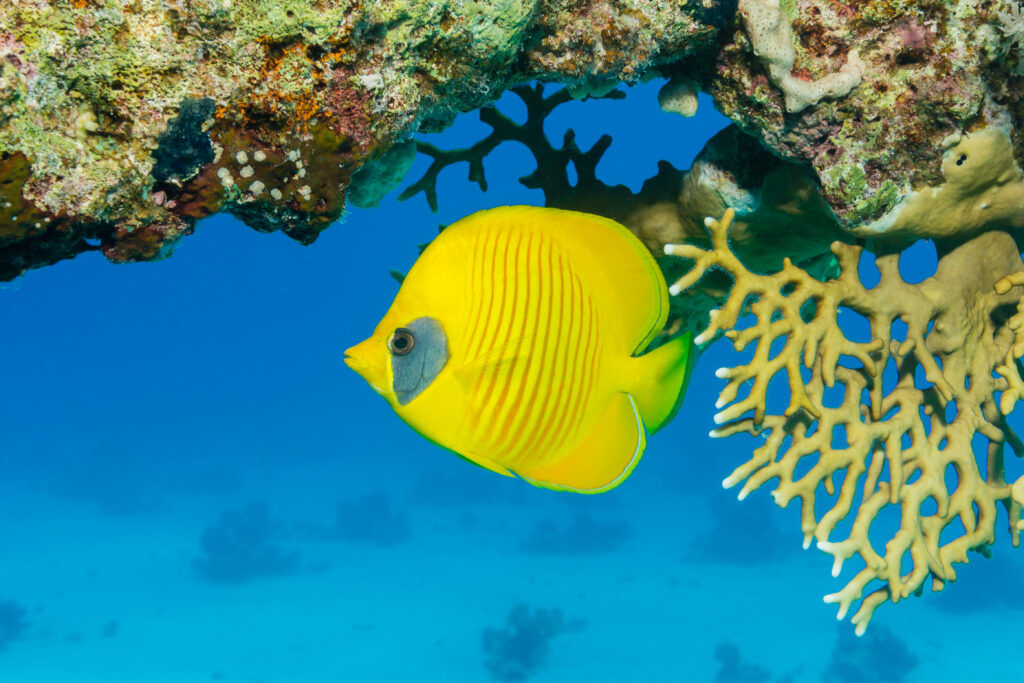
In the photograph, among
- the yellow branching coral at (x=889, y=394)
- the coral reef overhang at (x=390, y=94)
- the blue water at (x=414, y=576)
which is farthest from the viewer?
the blue water at (x=414, y=576)

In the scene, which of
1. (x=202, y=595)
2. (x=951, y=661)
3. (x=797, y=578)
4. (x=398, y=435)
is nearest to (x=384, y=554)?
(x=202, y=595)

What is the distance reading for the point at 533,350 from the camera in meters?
1.53

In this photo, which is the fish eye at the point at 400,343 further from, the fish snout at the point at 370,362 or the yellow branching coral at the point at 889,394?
the yellow branching coral at the point at 889,394

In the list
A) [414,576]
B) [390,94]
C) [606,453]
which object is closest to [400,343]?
[606,453]

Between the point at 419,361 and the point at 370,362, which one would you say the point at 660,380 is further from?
the point at 370,362

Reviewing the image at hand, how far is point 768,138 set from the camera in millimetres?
2092

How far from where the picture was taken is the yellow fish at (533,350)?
1.45 metres

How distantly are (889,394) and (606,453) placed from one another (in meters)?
1.19

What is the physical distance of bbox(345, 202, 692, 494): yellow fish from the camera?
145 cm

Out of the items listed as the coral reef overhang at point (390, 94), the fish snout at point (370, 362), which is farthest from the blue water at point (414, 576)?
the fish snout at point (370, 362)

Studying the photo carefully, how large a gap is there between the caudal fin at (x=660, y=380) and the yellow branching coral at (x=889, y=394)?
44cm

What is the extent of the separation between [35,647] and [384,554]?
373 inches

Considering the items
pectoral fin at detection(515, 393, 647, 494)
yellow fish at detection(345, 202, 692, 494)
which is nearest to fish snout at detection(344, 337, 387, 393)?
yellow fish at detection(345, 202, 692, 494)

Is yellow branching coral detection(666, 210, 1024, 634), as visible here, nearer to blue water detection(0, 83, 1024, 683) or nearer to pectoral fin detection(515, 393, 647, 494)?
pectoral fin detection(515, 393, 647, 494)
